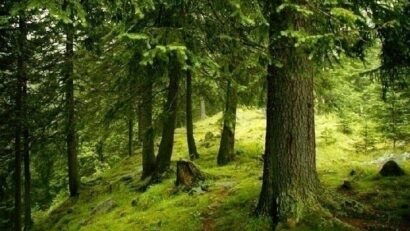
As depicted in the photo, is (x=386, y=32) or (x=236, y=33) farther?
(x=236, y=33)

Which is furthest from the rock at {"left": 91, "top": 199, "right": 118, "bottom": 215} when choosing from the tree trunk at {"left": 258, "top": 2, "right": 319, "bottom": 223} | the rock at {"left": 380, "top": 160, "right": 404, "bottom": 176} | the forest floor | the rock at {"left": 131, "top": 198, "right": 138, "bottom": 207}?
the rock at {"left": 380, "top": 160, "right": 404, "bottom": 176}

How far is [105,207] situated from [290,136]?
379 inches

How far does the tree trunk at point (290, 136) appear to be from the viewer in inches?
346

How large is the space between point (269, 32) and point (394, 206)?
4.52m

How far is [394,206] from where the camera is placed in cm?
960

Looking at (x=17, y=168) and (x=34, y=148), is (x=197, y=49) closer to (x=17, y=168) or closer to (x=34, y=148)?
(x=17, y=168)

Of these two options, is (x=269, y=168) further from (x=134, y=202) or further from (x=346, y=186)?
(x=134, y=202)

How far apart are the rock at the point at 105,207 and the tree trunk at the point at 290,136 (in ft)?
27.7

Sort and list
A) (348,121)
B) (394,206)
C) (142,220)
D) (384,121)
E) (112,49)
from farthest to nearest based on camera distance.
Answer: (348,121) < (384,121) < (112,49) < (142,220) < (394,206)

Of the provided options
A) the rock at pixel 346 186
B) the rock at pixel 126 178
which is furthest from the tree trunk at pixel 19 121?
the rock at pixel 346 186

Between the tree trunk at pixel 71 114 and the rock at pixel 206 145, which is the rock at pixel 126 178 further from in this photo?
the rock at pixel 206 145

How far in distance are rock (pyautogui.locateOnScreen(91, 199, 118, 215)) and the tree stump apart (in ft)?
10.7

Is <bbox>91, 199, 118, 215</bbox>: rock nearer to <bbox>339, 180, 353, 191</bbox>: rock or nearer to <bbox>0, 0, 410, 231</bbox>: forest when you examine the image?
<bbox>0, 0, 410, 231</bbox>: forest

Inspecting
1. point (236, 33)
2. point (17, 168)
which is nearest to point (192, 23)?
point (236, 33)
